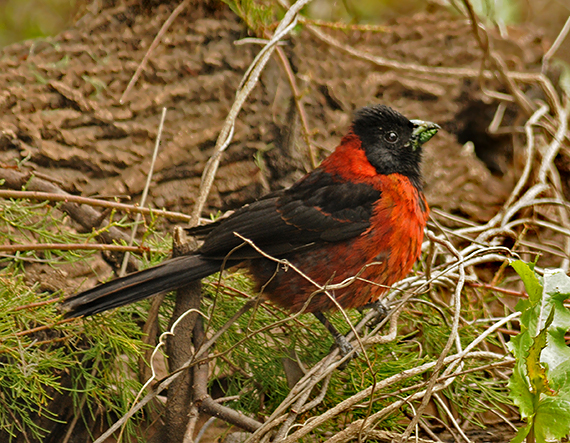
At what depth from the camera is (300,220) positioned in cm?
251

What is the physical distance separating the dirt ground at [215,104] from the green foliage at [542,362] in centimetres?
183

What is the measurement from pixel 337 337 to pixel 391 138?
0.98 m

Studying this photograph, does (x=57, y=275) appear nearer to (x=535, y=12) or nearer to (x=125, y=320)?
(x=125, y=320)

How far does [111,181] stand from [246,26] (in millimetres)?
1367

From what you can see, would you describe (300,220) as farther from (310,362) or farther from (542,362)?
(542,362)

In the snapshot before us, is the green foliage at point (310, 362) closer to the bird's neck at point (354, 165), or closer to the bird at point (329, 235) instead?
the bird at point (329, 235)

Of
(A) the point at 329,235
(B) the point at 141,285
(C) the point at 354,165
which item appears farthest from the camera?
(C) the point at 354,165

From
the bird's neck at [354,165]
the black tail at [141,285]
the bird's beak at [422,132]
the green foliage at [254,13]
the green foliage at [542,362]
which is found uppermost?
the green foliage at [254,13]

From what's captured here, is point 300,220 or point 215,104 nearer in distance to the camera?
point 300,220

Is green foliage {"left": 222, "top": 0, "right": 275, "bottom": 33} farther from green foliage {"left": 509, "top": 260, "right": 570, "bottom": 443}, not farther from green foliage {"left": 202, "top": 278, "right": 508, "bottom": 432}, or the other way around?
green foliage {"left": 509, "top": 260, "right": 570, "bottom": 443}

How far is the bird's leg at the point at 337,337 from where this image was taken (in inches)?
87.8

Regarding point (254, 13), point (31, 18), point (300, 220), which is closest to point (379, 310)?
point (300, 220)


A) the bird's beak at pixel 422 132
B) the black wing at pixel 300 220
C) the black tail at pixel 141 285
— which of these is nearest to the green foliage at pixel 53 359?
the black tail at pixel 141 285

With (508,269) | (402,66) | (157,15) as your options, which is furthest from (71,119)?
(508,269)
